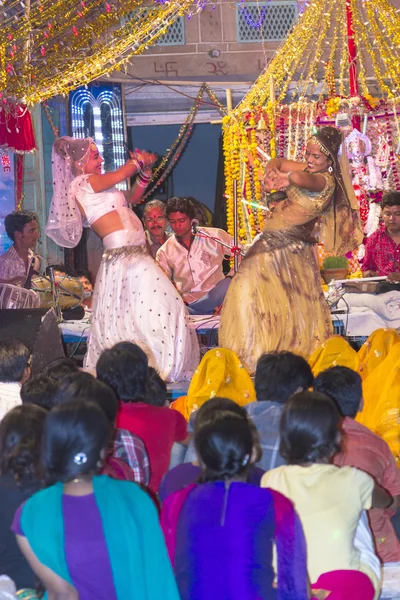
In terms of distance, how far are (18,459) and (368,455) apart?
114cm

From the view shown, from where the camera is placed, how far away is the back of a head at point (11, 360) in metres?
4.07

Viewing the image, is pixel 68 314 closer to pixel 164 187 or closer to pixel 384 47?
pixel 384 47

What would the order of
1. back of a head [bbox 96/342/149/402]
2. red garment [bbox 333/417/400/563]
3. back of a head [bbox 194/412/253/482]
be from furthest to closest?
back of a head [bbox 96/342/149/402]
red garment [bbox 333/417/400/563]
back of a head [bbox 194/412/253/482]

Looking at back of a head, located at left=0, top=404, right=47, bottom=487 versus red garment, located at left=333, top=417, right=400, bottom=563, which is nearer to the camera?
back of a head, located at left=0, top=404, right=47, bottom=487

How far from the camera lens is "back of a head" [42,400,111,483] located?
2.42 metres

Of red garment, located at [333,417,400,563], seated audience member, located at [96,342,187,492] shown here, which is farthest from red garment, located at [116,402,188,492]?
red garment, located at [333,417,400,563]

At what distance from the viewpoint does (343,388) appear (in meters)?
3.43

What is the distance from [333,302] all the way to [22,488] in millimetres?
4319

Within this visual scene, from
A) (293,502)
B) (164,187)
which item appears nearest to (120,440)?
(293,502)

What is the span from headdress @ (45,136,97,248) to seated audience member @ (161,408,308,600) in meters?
3.76

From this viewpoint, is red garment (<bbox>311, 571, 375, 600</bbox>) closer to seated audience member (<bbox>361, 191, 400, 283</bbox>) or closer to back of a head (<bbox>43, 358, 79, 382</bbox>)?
back of a head (<bbox>43, 358, 79, 382</bbox>)

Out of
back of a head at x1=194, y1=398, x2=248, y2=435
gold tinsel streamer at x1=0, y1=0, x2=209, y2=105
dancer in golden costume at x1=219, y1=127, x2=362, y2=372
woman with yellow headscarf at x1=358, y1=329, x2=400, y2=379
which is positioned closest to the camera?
back of a head at x1=194, y1=398, x2=248, y2=435

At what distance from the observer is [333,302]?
6.90 m

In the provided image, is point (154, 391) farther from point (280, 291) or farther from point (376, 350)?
point (280, 291)
